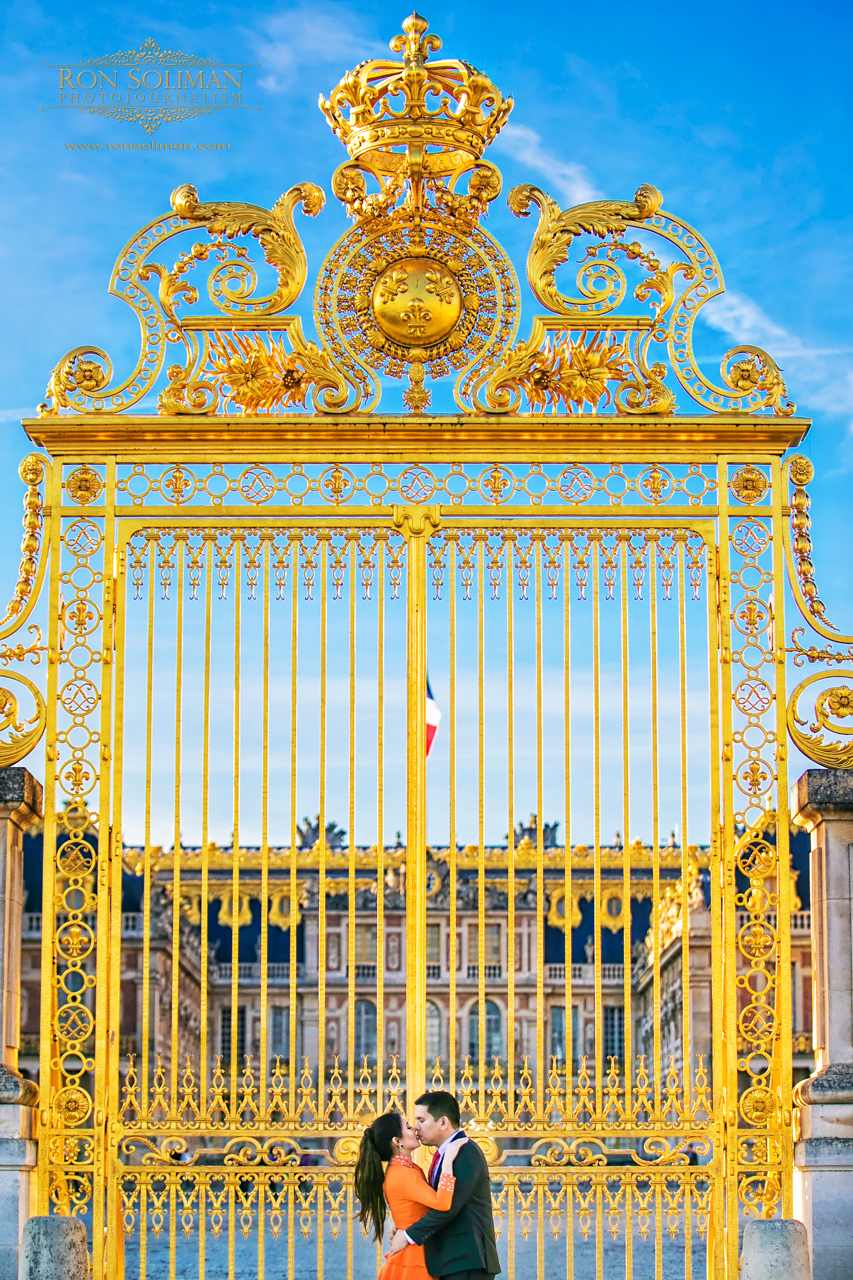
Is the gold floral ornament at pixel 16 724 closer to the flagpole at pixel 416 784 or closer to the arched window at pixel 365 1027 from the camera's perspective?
the flagpole at pixel 416 784

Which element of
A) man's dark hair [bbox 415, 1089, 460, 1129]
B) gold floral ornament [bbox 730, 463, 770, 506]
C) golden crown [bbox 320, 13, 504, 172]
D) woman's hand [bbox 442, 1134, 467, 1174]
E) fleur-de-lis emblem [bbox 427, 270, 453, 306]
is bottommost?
woman's hand [bbox 442, 1134, 467, 1174]

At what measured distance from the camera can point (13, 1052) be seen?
28.4 feet

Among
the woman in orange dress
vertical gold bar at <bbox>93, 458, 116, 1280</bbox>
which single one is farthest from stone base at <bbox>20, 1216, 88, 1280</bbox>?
the woman in orange dress

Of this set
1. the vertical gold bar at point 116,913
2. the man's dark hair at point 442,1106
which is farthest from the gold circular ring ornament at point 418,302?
the man's dark hair at point 442,1106

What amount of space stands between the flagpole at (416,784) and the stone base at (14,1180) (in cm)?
187

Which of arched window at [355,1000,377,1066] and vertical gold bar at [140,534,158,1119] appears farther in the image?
arched window at [355,1000,377,1066]

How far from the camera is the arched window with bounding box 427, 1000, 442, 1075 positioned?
45.0 metres

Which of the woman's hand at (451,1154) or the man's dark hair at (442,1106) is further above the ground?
the man's dark hair at (442,1106)

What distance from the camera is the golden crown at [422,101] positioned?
29.6ft

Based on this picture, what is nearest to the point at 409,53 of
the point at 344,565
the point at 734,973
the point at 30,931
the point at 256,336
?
the point at 256,336

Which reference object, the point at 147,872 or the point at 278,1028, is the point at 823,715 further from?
the point at 278,1028

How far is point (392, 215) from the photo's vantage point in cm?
922

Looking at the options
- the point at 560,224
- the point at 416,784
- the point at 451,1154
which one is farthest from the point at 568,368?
the point at 451,1154

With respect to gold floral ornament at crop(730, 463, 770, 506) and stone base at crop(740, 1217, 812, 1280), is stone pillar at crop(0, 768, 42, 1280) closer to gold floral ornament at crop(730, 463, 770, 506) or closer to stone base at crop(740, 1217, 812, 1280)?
stone base at crop(740, 1217, 812, 1280)
